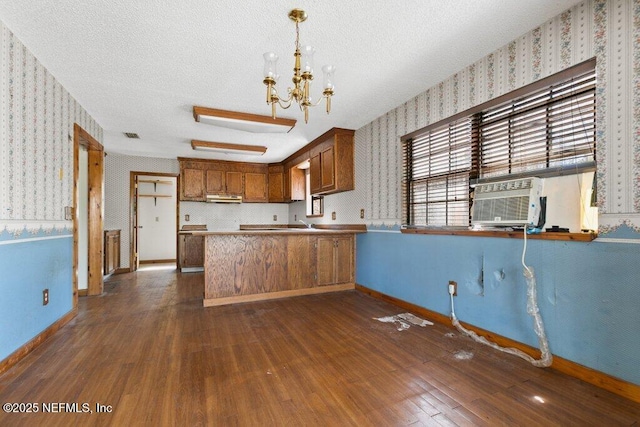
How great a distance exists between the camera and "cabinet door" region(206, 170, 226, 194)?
620 centimetres

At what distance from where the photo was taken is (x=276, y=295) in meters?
3.85

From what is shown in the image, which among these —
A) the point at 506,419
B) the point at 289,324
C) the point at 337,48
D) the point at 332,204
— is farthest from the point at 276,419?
the point at 332,204

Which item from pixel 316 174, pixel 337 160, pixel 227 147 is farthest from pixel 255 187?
pixel 337 160

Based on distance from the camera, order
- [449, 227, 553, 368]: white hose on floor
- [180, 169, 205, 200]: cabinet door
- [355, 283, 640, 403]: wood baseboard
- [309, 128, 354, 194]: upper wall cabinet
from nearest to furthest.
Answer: [355, 283, 640, 403]: wood baseboard → [449, 227, 553, 368]: white hose on floor → [309, 128, 354, 194]: upper wall cabinet → [180, 169, 205, 200]: cabinet door

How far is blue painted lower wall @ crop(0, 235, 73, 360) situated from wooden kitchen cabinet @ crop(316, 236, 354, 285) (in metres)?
2.81

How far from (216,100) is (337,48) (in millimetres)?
1599

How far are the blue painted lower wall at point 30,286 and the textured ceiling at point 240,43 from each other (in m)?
1.54

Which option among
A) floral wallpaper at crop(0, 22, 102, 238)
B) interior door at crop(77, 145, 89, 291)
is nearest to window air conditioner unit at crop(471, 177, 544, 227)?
floral wallpaper at crop(0, 22, 102, 238)

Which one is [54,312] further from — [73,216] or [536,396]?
[536,396]

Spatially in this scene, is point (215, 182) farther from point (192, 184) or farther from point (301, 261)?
point (301, 261)

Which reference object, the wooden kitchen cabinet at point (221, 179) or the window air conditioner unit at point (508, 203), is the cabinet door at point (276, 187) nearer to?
the wooden kitchen cabinet at point (221, 179)

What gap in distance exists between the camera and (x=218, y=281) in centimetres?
353

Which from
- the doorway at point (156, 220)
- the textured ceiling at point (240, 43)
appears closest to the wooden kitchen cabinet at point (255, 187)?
the doorway at point (156, 220)

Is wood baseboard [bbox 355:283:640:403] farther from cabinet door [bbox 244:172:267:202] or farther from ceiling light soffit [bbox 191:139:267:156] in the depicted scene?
cabinet door [bbox 244:172:267:202]
